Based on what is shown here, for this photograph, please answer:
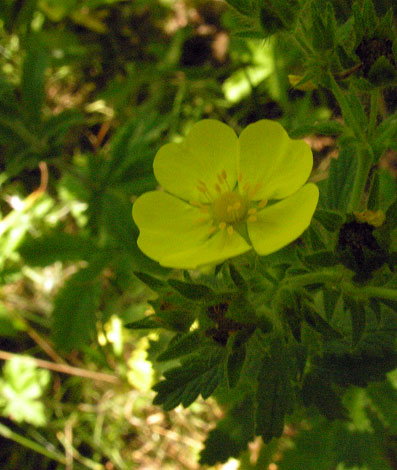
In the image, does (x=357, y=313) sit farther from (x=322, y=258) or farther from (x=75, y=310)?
(x=75, y=310)

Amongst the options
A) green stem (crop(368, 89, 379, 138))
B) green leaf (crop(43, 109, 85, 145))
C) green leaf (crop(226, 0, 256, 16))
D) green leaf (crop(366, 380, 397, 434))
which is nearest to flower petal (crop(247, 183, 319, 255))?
green stem (crop(368, 89, 379, 138))

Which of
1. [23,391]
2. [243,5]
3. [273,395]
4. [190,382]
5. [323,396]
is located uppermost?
[243,5]

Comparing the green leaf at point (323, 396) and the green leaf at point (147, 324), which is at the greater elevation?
the green leaf at point (147, 324)

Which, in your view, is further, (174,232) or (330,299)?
(174,232)

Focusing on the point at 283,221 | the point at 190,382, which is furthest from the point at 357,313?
the point at 190,382

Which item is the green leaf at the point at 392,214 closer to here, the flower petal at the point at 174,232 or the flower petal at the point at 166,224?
the flower petal at the point at 174,232

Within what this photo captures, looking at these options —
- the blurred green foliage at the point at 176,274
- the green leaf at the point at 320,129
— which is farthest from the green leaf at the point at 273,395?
the green leaf at the point at 320,129

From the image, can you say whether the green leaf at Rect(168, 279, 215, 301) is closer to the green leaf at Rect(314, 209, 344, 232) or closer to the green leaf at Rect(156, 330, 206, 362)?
the green leaf at Rect(156, 330, 206, 362)
